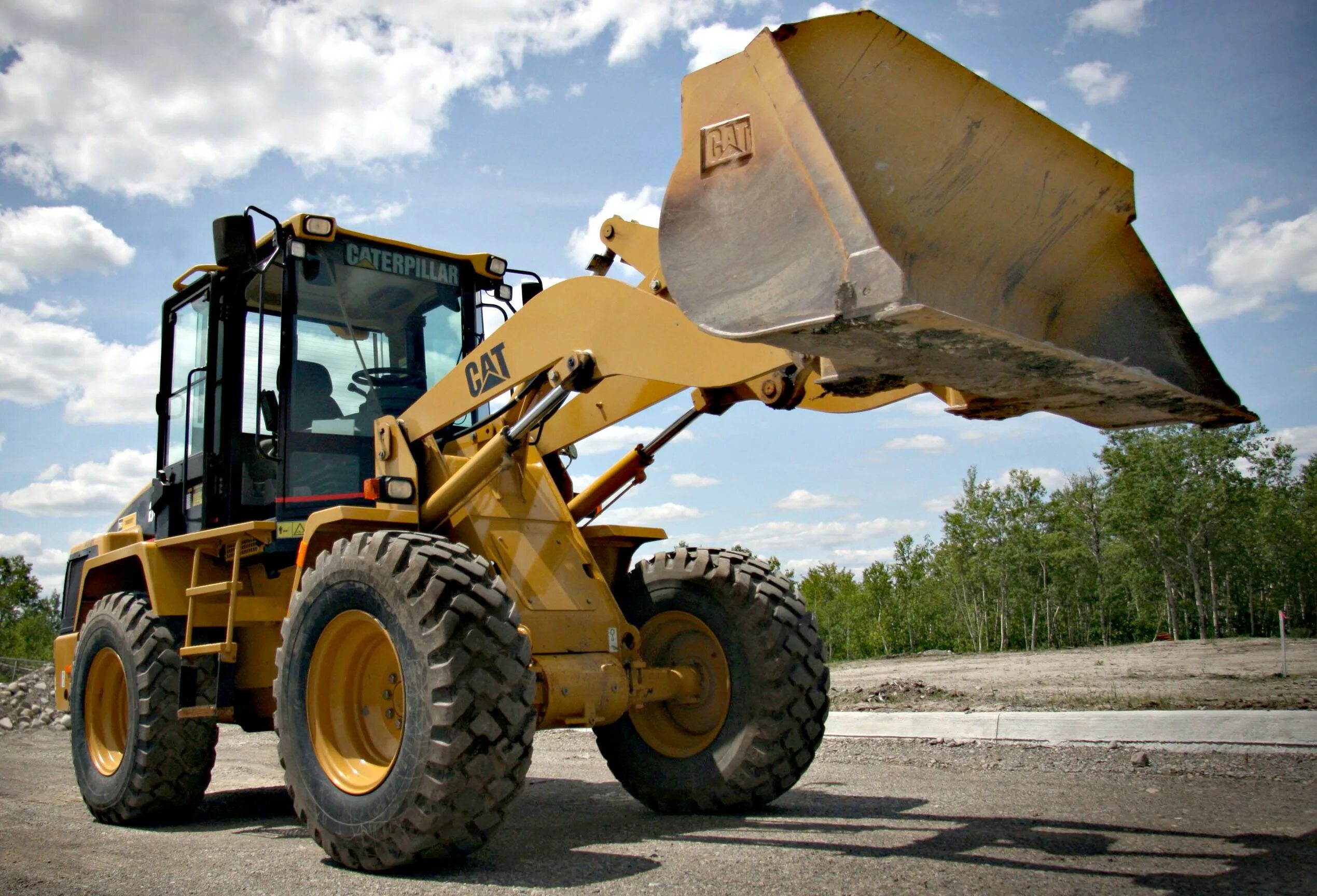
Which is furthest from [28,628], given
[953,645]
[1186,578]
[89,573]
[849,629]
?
[1186,578]

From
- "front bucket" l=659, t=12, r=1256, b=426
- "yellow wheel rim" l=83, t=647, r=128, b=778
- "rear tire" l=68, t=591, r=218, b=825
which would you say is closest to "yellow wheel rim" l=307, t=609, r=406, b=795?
"rear tire" l=68, t=591, r=218, b=825

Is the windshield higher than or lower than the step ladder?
higher

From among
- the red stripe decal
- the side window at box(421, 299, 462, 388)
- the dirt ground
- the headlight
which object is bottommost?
the dirt ground

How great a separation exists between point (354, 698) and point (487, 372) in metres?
1.73

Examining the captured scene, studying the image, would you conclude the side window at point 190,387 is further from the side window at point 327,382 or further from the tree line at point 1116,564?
the tree line at point 1116,564

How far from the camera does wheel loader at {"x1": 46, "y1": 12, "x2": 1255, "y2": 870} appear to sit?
3.50 meters

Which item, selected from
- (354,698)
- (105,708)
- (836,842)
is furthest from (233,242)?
(836,842)

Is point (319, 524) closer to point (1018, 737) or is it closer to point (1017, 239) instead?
point (1017, 239)

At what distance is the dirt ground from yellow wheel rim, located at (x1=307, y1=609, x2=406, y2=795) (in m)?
5.85

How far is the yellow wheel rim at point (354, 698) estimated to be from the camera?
4.64 metres

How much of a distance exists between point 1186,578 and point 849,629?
18.4 metres

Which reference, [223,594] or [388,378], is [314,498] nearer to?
[388,378]

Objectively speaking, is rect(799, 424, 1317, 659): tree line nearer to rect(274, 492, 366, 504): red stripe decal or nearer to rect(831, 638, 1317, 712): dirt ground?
rect(831, 638, 1317, 712): dirt ground

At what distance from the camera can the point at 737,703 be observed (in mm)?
5520
